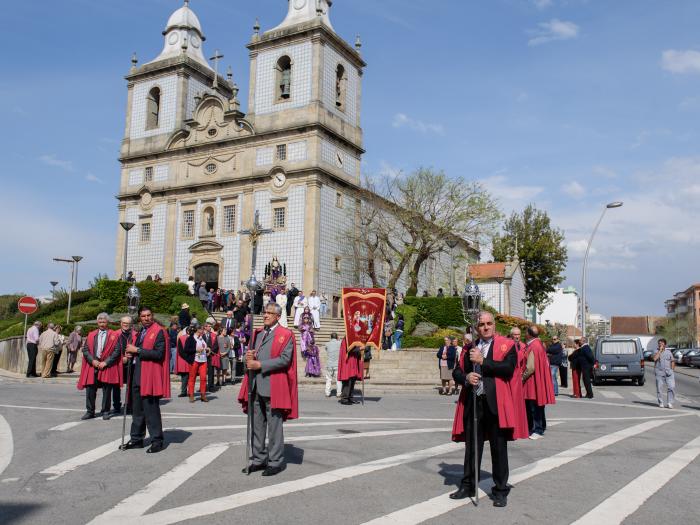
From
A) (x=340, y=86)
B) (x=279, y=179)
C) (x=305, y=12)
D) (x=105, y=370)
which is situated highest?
(x=305, y=12)

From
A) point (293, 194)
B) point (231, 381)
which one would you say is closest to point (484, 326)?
point (231, 381)

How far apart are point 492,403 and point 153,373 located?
15.6 ft

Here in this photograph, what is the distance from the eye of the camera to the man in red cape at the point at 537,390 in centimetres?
1108

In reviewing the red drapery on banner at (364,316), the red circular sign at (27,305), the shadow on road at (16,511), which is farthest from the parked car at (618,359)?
the shadow on road at (16,511)

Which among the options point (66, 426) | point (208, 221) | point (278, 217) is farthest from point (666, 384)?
point (208, 221)

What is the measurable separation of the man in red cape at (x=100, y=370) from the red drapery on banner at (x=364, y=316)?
19.3ft

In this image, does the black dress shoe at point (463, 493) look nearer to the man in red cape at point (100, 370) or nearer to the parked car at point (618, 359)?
the man in red cape at point (100, 370)

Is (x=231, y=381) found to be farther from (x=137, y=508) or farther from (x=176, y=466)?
(x=137, y=508)

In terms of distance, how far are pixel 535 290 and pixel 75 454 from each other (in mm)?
55401

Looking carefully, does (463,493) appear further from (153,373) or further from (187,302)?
(187,302)

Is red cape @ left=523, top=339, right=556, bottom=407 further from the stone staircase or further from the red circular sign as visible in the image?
the red circular sign

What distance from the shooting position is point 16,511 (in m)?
6.09

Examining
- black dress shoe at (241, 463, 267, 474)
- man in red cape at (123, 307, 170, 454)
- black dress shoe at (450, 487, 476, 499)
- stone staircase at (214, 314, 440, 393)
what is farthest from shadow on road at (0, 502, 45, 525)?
stone staircase at (214, 314, 440, 393)

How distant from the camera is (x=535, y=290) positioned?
6062 cm
